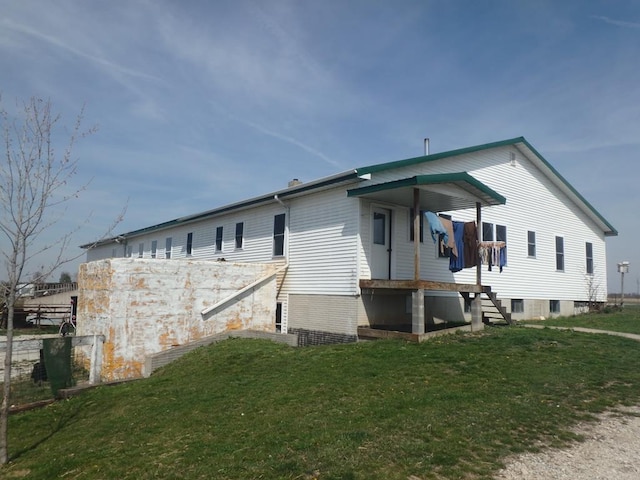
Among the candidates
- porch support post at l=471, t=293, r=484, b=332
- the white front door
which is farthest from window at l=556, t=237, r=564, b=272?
the white front door

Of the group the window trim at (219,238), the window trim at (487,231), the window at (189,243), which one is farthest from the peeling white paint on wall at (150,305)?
the window at (189,243)

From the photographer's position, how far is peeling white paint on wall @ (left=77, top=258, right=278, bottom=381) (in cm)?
1184

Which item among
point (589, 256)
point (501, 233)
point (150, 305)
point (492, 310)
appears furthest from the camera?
point (589, 256)

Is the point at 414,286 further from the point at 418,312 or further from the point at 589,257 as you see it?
the point at 589,257

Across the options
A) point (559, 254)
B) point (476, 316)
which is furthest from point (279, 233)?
point (559, 254)

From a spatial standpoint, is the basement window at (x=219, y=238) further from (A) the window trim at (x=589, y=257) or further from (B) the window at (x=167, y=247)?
(A) the window trim at (x=589, y=257)

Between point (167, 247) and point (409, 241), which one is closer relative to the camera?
point (409, 241)

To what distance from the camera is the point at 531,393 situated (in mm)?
7672

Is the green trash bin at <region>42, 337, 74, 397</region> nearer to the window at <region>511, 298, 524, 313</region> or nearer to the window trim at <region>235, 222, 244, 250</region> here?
the window trim at <region>235, 222, 244, 250</region>

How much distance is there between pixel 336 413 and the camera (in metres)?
6.81

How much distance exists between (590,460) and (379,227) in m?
9.61

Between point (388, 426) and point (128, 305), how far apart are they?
8.28 meters

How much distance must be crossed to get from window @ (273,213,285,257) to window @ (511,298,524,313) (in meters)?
9.56

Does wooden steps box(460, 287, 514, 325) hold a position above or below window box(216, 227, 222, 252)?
below
